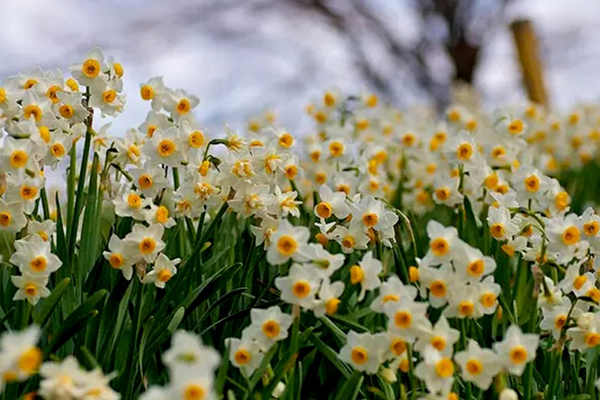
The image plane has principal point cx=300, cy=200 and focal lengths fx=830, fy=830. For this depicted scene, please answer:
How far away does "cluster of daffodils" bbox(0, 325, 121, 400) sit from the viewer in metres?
0.85

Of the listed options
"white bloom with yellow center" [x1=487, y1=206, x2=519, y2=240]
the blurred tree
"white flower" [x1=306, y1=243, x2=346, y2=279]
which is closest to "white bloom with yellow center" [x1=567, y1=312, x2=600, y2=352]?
"white bloom with yellow center" [x1=487, y1=206, x2=519, y2=240]

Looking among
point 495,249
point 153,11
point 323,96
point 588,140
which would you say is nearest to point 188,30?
point 153,11

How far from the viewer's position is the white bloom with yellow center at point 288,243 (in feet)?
3.96

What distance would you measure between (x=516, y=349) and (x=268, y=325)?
35 centimetres

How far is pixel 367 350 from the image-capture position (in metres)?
1.20

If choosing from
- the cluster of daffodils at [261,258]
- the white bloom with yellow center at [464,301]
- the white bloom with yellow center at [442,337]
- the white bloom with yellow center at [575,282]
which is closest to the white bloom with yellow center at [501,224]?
the cluster of daffodils at [261,258]

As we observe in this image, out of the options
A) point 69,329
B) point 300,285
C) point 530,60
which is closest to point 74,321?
point 69,329

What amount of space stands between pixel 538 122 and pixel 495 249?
8.38 ft

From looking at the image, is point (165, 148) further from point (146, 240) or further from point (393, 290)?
point (393, 290)

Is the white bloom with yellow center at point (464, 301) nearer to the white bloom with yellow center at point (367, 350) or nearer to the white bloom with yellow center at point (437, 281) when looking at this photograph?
the white bloom with yellow center at point (437, 281)

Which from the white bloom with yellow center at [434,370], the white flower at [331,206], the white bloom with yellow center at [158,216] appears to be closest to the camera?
the white bloom with yellow center at [434,370]

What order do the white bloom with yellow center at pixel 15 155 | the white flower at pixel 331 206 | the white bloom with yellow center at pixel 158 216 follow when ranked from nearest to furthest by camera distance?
the white bloom with yellow center at pixel 15 155
the white bloom with yellow center at pixel 158 216
the white flower at pixel 331 206

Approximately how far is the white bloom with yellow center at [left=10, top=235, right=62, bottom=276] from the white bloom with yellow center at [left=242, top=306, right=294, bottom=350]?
1.07 feet

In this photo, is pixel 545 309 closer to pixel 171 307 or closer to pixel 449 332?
pixel 449 332
